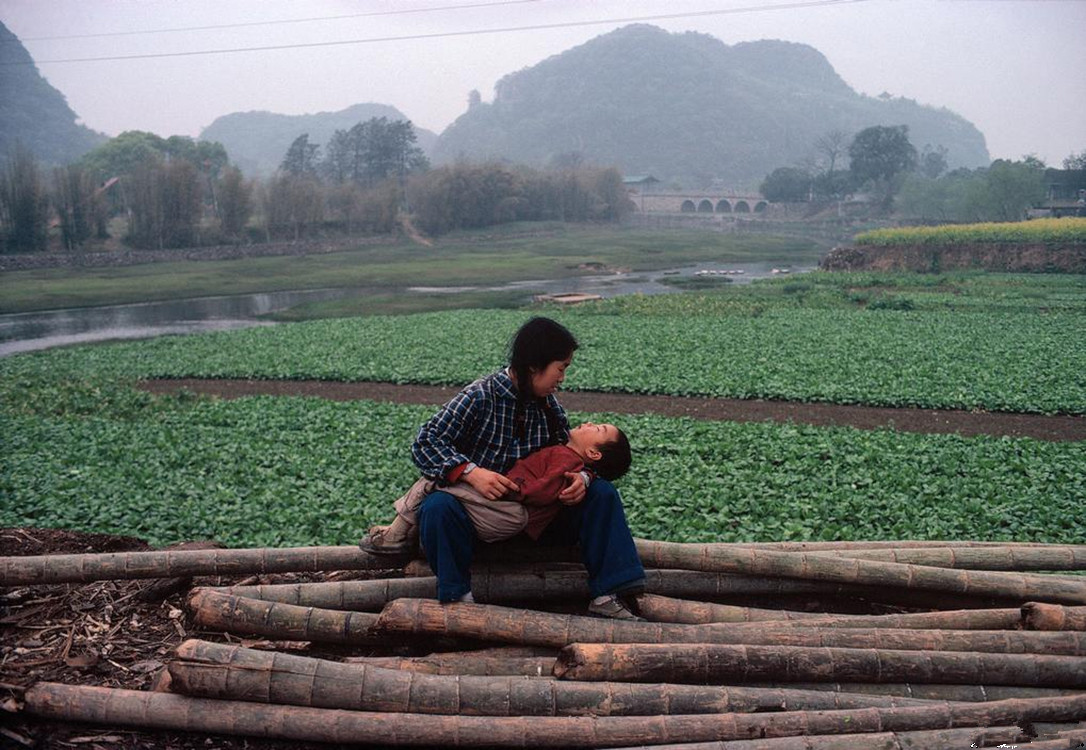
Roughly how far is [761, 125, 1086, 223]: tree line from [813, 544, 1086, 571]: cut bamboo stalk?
74.6 meters

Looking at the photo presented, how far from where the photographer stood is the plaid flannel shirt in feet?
17.7

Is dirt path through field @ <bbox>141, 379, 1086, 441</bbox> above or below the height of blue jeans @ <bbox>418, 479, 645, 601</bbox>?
below

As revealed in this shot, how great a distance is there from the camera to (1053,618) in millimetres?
4895

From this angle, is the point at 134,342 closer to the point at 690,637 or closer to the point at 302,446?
the point at 302,446

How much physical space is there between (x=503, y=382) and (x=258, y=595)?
2.10 m

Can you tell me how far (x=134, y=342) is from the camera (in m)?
31.0

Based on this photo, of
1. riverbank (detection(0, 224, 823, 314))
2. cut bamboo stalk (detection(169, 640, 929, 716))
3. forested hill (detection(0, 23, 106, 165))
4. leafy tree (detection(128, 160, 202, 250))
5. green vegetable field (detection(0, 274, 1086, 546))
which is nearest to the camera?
cut bamboo stalk (detection(169, 640, 929, 716))

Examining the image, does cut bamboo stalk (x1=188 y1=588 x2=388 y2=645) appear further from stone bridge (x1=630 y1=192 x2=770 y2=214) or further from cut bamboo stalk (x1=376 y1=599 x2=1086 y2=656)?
stone bridge (x1=630 y1=192 x2=770 y2=214)

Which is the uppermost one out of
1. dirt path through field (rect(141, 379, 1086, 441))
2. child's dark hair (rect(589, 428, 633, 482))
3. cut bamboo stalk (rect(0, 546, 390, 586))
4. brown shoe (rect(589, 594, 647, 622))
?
child's dark hair (rect(589, 428, 633, 482))

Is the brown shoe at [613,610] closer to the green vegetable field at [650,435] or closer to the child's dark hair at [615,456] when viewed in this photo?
the child's dark hair at [615,456]

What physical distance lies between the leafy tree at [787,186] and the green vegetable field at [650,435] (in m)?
96.3

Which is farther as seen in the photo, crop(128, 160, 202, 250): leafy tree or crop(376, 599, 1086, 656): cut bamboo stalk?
crop(128, 160, 202, 250): leafy tree

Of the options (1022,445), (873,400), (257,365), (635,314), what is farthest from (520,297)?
(1022,445)

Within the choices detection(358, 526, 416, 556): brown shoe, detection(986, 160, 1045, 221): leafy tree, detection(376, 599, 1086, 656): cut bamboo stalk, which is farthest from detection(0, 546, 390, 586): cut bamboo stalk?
detection(986, 160, 1045, 221): leafy tree
